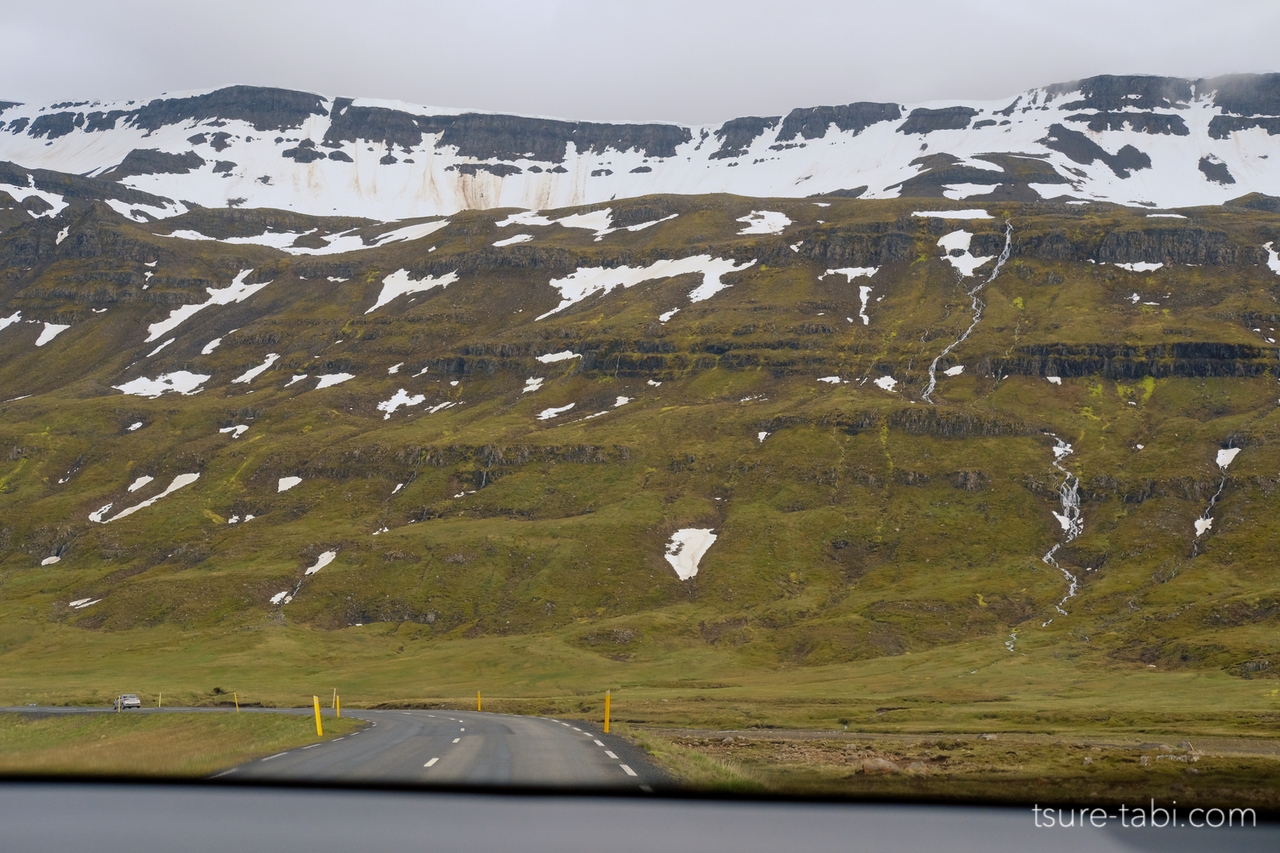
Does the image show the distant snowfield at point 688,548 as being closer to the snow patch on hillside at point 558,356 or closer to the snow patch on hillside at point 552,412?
the snow patch on hillside at point 552,412

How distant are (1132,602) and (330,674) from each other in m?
80.0

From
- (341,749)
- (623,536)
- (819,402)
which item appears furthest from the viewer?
(819,402)

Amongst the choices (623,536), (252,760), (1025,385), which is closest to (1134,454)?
(1025,385)

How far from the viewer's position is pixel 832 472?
138 m

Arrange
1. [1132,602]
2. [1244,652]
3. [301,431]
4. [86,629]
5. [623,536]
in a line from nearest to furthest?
[1244,652]
[1132,602]
[86,629]
[623,536]
[301,431]

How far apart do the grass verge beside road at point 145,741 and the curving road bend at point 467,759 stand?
2.79 feet

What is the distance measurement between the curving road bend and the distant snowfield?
8831cm

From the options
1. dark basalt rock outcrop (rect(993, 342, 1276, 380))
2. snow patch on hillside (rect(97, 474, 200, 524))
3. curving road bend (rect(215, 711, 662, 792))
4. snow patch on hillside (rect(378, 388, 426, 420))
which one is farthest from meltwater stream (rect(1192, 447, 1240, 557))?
snow patch on hillside (rect(97, 474, 200, 524))

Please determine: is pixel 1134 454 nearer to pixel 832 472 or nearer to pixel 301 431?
pixel 832 472

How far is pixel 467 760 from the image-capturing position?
68.9ft

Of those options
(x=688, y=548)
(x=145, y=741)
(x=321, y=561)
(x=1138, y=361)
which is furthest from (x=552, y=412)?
(x=145, y=741)

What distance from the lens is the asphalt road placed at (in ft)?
48.3

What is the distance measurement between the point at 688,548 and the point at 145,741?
10233 centimetres

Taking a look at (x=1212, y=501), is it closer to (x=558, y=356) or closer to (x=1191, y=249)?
(x=1191, y=249)
